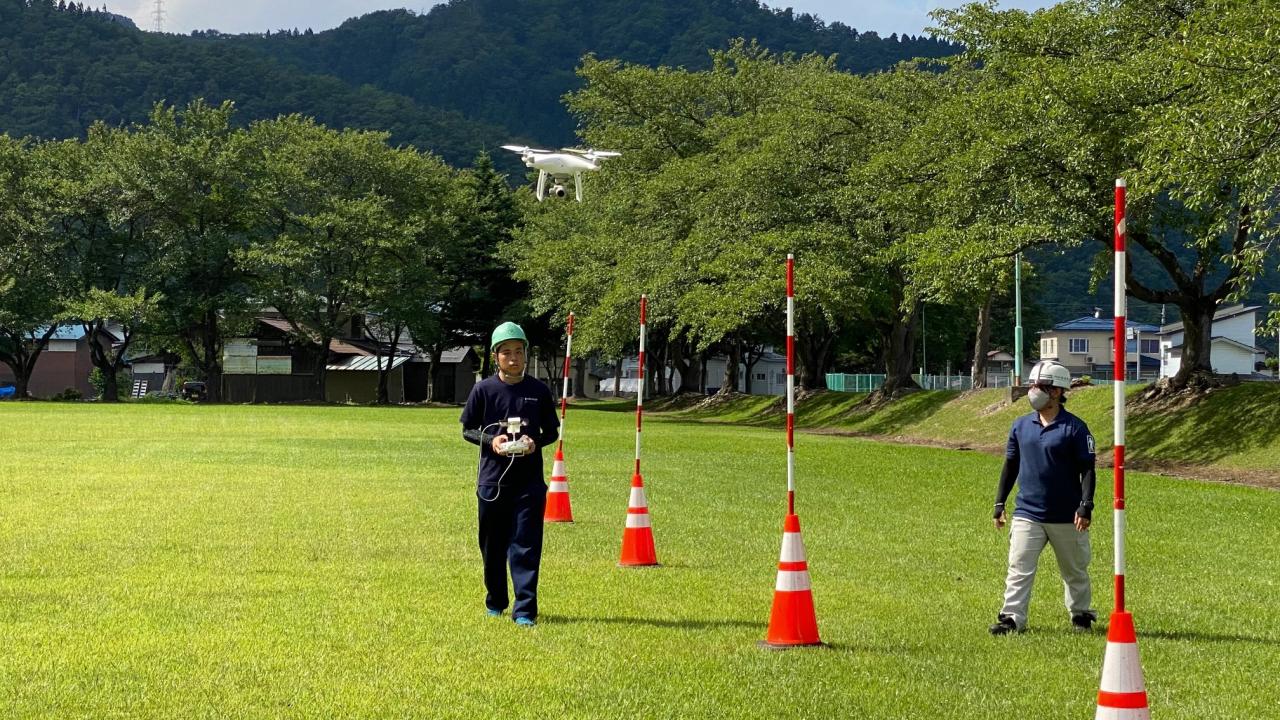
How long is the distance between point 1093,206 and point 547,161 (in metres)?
16.8

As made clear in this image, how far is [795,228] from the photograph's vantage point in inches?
1790

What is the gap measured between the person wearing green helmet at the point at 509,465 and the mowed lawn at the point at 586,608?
1.23 ft

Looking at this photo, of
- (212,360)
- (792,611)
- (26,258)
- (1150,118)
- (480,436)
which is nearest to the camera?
(792,611)

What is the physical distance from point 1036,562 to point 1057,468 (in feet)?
2.06

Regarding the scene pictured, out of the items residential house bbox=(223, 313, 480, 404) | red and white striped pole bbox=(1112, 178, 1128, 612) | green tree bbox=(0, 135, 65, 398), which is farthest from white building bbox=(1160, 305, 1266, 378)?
red and white striped pole bbox=(1112, 178, 1128, 612)

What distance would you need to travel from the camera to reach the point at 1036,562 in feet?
29.1

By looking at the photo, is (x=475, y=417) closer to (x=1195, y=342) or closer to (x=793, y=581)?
(x=793, y=581)

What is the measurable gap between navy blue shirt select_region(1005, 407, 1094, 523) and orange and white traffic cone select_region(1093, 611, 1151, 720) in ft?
11.6

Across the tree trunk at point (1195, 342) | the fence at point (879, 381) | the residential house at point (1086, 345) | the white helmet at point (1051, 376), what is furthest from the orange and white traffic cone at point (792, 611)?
the residential house at point (1086, 345)

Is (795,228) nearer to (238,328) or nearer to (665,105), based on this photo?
(665,105)

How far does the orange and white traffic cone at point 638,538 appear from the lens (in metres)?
11.9

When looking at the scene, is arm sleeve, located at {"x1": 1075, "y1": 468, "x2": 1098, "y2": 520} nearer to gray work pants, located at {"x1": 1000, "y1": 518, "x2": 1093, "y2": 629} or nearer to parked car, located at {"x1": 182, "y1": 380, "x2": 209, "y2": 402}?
gray work pants, located at {"x1": 1000, "y1": 518, "x2": 1093, "y2": 629}

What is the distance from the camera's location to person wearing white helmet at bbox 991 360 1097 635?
890cm

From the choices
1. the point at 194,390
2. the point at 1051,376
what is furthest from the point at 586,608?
the point at 194,390
